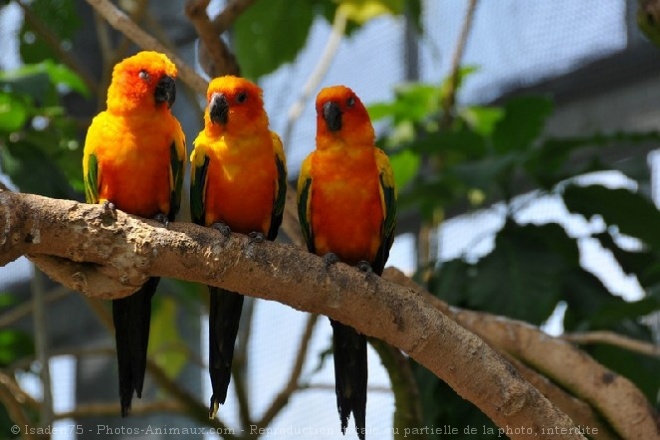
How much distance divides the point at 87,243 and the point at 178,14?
3.48 metres

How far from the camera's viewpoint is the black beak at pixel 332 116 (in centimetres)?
381

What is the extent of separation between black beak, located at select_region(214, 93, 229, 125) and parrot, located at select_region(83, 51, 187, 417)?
13 cm

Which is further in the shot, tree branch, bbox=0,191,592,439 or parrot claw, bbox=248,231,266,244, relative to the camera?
parrot claw, bbox=248,231,266,244

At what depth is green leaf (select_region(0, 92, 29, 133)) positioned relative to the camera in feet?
14.5

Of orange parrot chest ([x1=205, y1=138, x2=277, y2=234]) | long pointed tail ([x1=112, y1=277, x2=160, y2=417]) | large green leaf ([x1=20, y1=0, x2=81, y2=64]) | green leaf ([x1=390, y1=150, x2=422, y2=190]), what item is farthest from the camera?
green leaf ([x1=390, y1=150, x2=422, y2=190])

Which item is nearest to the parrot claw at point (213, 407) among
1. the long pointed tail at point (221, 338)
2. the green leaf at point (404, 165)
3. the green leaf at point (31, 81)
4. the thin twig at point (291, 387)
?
the long pointed tail at point (221, 338)

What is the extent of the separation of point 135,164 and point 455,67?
201cm

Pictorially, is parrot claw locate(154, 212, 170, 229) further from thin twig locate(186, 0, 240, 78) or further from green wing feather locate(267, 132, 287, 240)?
thin twig locate(186, 0, 240, 78)

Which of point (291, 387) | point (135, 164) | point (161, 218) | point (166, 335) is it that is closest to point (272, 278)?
point (161, 218)

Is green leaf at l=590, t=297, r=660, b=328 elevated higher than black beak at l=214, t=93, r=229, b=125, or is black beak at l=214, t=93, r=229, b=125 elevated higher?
black beak at l=214, t=93, r=229, b=125

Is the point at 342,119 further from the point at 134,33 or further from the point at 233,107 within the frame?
the point at 134,33

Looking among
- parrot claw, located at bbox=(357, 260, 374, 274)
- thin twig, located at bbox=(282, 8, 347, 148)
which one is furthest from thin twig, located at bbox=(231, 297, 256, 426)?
parrot claw, located at bbox=(357, 260, 374, 274)

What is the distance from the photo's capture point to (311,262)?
9.80 feet

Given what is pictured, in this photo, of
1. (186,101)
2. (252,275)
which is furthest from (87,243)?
(186,101)
